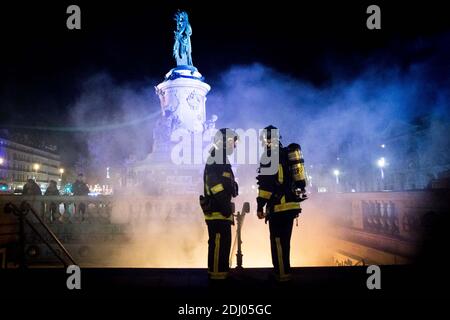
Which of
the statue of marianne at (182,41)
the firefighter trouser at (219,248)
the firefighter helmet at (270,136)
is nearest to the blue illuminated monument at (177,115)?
the statue of marianne at (182,41)

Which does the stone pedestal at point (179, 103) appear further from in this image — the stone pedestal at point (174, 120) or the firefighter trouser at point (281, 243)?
the firefighter trouser at point (281, 243)

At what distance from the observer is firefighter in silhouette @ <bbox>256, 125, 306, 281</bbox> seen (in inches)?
173

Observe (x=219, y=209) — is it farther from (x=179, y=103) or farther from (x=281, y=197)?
(x=179, y=103)

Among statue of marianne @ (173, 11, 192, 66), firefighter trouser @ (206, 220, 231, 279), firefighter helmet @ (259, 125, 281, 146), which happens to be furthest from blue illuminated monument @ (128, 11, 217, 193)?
firefighter trouser @ (206, 220, 231, 279)

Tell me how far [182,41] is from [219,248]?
2066 cm

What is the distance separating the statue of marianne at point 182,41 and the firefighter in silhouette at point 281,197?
1942cm

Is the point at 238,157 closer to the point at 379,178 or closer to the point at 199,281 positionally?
the point at 199,281

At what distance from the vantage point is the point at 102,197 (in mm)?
10008

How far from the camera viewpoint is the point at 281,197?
14.5 feet

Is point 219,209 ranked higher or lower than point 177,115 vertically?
lower

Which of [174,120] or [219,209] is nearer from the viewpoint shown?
[219,209]

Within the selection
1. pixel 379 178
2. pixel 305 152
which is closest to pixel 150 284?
pixel 305 152

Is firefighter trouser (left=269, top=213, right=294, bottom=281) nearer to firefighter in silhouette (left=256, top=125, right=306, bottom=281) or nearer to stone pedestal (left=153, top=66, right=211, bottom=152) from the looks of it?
firefighter in silhouette (left=256, top=125, right=306, bottom=281)

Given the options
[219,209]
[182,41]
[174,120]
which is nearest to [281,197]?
[219,209]
